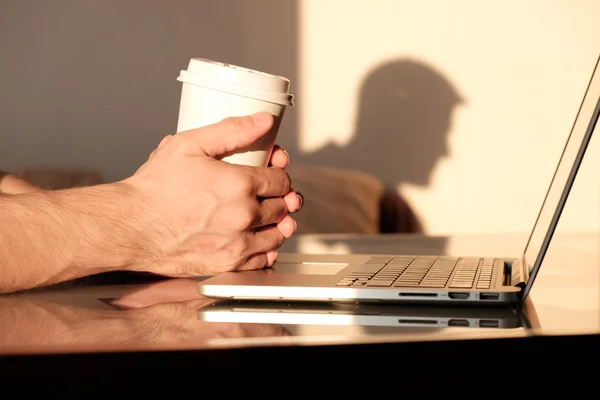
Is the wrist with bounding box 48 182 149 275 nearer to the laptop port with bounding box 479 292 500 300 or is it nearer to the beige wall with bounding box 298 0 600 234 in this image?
the laptop port with bounding box 479 292 500 300

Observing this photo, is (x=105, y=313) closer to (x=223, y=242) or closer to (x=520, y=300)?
(x=223, y=242)

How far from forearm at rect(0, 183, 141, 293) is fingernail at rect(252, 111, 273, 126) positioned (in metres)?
0.14

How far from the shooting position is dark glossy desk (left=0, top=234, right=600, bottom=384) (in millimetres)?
424

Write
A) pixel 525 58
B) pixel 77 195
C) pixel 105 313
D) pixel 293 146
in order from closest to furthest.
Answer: pixel 105 313
pixel 77 195
pixel 525 58
pixel 293 146

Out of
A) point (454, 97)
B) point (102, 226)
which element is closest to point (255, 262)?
point (102, 226)

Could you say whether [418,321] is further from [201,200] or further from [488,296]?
[201,200]

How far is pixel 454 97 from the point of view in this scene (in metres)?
2.53

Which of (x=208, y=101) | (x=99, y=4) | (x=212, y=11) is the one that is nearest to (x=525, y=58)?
(x=212, y=11)

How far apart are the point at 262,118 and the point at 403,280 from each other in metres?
0.21

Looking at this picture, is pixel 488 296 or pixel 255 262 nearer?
pixel 488 296

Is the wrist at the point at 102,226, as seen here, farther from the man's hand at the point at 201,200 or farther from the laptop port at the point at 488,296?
the laptop port at the point at 488,296

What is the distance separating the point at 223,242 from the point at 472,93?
184 centimetres

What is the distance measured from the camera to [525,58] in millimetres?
2410

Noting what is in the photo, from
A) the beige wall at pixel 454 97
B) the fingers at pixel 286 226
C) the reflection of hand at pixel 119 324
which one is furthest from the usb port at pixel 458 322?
the beige wall at pixel 454 97
